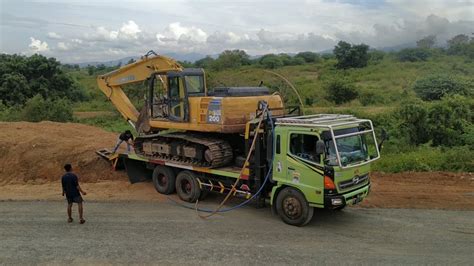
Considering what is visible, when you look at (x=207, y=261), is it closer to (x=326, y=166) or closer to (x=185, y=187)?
(x=326, y=166)

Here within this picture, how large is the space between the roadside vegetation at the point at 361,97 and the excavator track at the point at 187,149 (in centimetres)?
259

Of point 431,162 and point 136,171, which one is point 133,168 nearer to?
point 136,171

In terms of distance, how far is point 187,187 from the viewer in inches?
499

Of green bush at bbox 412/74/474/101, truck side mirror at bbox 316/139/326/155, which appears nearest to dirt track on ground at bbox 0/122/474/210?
truck side mirror at bbox 316/139/326/155

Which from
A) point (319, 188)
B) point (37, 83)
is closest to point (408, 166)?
point (319, 188)

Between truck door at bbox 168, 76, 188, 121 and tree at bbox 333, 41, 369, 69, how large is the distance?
53.7 meters

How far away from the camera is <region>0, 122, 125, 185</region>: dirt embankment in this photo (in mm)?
15328

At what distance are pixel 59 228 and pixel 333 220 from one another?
6.38 metres

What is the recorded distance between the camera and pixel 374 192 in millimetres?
13031

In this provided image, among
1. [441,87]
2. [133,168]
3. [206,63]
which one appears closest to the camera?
[133,168]

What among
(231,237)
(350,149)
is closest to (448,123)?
(350,149)

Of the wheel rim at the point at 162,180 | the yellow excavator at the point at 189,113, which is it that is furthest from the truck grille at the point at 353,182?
the wheel rim at the point at 162,180

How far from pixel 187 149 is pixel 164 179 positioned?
65.3 inches

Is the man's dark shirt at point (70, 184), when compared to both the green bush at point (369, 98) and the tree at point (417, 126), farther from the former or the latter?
the green bush at point (369, 98)
